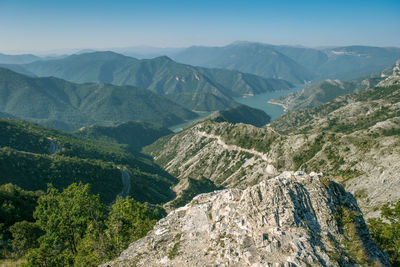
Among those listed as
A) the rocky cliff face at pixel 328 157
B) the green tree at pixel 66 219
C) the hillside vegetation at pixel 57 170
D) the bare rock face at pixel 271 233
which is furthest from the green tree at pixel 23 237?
the hillside vegetation at pixel 57 170

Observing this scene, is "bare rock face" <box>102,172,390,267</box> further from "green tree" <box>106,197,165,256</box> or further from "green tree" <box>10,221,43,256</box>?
"green tree" <box>10,221,43,256</box>

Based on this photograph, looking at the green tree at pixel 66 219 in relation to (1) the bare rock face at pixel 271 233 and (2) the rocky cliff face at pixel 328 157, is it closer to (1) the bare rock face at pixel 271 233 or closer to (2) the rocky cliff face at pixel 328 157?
(1) the bare rock face at pixel 271 233

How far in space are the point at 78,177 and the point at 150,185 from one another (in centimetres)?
4220

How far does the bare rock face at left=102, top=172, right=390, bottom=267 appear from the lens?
2433 centimetres

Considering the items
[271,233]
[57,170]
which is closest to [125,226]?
[271,233]

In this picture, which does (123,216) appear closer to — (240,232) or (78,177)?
(240,232)

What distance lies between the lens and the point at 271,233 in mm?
25562

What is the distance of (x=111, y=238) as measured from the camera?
41.7 m

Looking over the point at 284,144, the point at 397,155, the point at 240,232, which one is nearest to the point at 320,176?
the point at 240,232

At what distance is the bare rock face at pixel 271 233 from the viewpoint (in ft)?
→ 79.8

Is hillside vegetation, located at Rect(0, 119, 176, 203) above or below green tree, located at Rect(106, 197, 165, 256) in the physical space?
below

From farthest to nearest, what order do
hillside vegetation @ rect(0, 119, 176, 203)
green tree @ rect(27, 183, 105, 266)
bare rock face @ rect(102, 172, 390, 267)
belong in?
1. hillside vegetation @ rect(0, 119, 176, 203)
2. green tree @ rect(27, 183, 105, 266)
3. bare rock face @ rect(102, 172, 390, 267)

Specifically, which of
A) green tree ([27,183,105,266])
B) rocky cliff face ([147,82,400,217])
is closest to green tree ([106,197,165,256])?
green tree ([27,183,105,266])

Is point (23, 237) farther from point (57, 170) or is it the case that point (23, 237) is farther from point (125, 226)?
point (57, 170)
